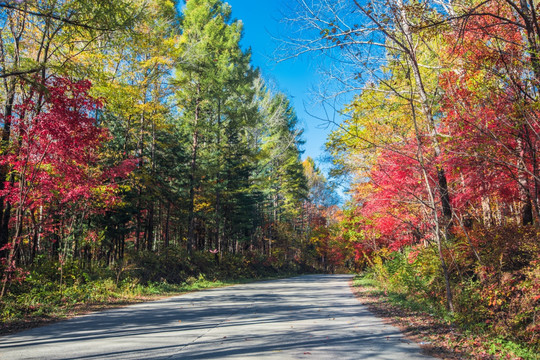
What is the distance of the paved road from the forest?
6.33 feet

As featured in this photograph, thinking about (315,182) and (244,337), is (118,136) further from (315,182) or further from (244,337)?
(315,182)

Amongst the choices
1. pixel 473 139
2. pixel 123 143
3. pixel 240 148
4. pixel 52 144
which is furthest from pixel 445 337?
pixel 240 148

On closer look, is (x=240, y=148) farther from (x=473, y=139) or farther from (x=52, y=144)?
(x=473, y=139)

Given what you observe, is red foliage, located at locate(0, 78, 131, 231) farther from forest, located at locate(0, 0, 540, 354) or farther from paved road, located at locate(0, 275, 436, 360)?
paved road, located at locate(0, 275, 436, 360)

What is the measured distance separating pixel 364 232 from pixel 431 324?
35.1ft

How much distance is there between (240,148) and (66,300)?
1614cm

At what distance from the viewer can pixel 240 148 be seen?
2420 cm

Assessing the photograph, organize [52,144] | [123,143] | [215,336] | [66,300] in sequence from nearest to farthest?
[215,336] < [52,144] < [66,300] < [123,143]

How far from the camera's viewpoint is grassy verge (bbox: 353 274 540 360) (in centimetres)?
472

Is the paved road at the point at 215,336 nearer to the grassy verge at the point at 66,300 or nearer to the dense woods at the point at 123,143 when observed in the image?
the grassy verge at the point at 66,300

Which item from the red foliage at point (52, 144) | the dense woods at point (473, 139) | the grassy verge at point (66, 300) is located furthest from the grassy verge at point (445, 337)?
the red foliage at point (52, 144)

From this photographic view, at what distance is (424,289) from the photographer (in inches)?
352

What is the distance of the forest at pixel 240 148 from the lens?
605cm

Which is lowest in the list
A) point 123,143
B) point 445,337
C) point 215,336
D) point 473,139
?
point 445,337
